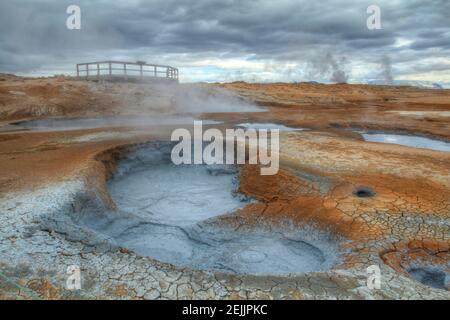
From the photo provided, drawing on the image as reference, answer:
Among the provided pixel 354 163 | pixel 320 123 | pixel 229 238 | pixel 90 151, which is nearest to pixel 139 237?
pixel 229 238

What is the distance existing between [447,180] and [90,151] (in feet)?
25.1

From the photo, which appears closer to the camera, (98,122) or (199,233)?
(199,233)

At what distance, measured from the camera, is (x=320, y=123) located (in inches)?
579

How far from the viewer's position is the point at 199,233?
605 centimetres

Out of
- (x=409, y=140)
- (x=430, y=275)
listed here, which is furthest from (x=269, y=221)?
(x=409, y=140)

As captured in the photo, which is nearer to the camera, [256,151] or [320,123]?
[256,151]

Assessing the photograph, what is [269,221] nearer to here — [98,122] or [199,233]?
[199,233]

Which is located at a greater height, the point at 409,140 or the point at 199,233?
the point at 409,140

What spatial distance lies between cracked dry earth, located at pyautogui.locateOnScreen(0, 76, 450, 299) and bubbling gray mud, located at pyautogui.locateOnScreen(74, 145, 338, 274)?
20 cm

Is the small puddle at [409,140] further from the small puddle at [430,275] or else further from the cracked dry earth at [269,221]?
the small puddle at [430,275]

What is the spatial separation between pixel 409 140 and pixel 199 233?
9538mm
